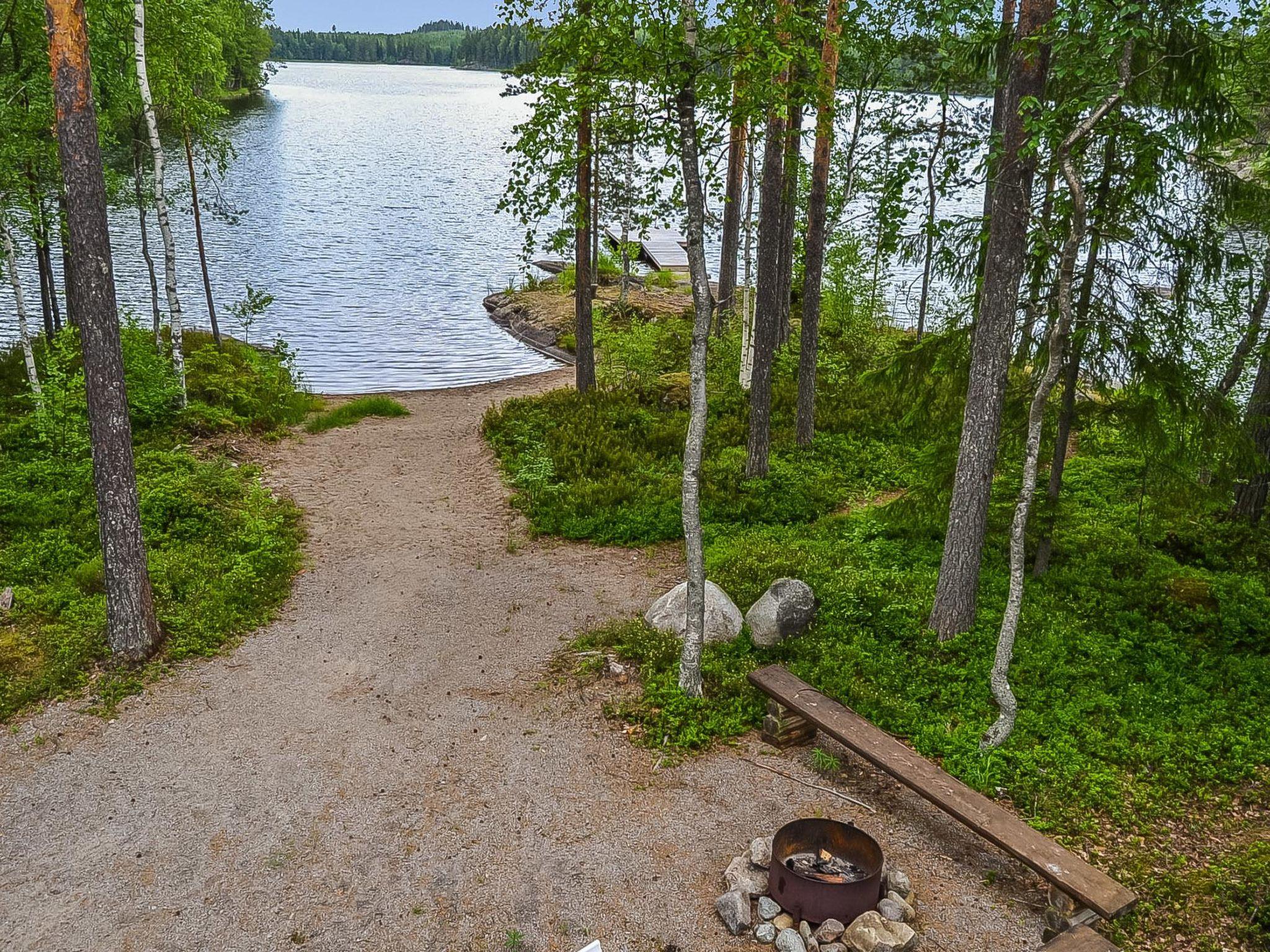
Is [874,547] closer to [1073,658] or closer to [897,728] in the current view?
[1073,658]

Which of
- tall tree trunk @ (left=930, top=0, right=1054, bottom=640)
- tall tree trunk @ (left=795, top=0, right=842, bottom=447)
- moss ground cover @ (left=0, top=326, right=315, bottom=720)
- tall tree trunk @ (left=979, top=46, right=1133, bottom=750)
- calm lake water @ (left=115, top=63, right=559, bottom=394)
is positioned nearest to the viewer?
tall tree trunk @ (left=979, top=46, right=1133, bottom=750)

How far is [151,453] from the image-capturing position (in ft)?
46.1

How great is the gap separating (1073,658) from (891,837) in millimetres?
3442

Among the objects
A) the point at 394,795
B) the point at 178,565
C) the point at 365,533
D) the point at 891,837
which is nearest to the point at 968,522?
the point at 891,837

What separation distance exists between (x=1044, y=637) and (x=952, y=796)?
3.40m

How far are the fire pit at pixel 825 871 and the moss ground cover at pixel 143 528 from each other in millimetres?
6806

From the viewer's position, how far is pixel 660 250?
4244 centimetres

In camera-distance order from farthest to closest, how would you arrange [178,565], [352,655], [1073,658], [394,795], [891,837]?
[178,565] < [352,655] < [1073,658] < [394,795] < [891,837]

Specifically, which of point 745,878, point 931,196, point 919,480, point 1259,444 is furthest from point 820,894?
point 931,196

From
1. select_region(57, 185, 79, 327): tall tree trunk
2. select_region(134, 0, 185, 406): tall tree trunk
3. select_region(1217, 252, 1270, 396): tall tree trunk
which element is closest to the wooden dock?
select_region(57, 185, 79, 327): tall tree trunk

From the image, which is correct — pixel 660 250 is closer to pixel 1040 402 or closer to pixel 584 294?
pixel 584 294

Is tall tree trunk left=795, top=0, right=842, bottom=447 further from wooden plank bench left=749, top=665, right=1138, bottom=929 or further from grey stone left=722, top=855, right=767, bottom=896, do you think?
grey stone left=722, top=855, right=767, bottom=896

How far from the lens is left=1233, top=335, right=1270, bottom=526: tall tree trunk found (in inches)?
392

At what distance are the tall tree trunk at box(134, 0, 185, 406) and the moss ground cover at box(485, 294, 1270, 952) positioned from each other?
6.75m
